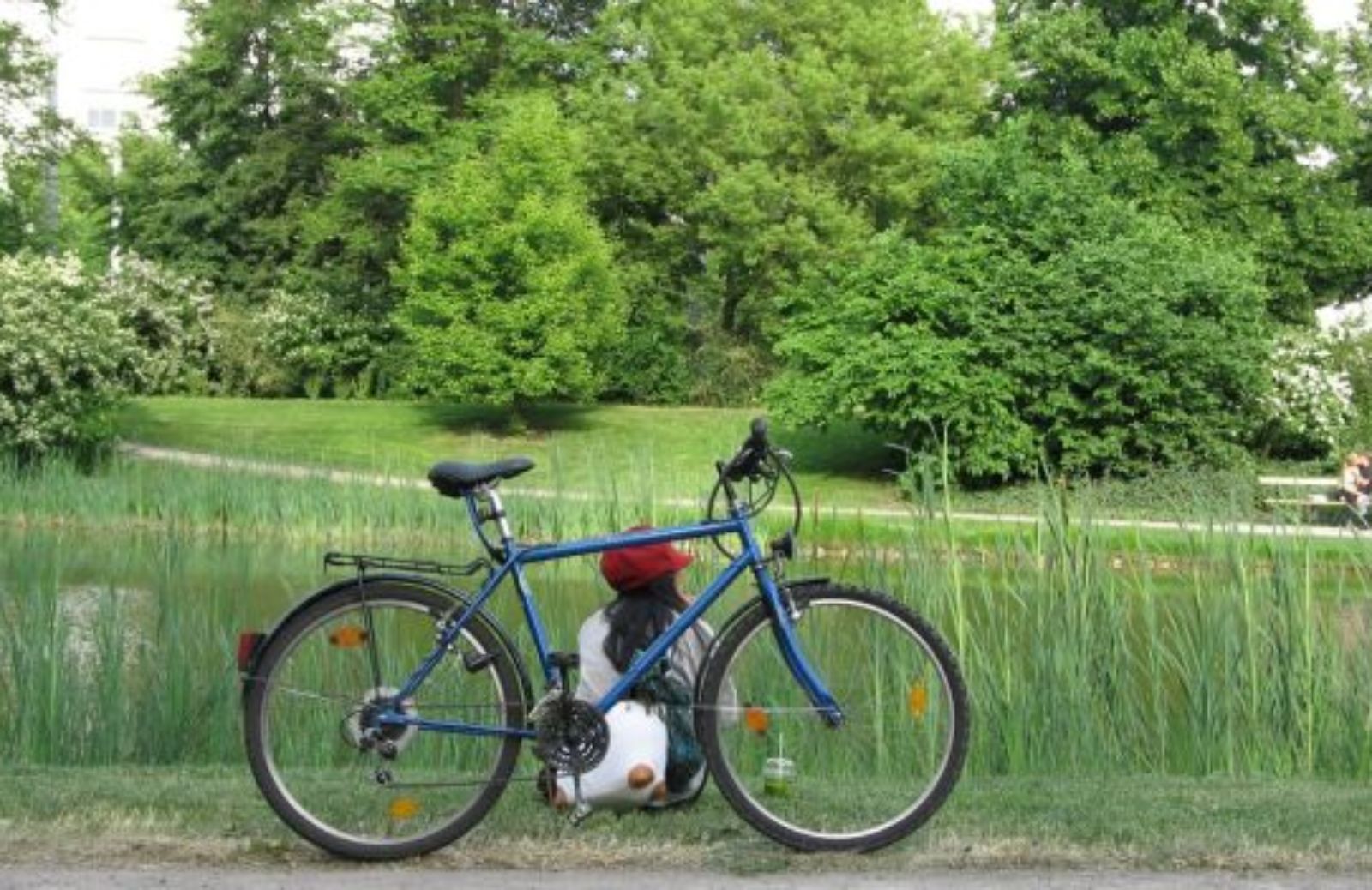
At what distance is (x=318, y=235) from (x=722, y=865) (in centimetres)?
3646

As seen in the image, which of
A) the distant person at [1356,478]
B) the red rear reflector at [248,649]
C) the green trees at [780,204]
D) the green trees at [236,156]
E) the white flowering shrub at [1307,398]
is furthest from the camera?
the green trees at [236,156]

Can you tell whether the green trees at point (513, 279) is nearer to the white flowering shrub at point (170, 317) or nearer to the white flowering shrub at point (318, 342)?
the white flowering shrub at point (318, 342)

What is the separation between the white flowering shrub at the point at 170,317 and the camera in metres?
40.3

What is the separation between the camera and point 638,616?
4875mm

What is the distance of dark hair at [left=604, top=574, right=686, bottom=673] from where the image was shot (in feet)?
15.9

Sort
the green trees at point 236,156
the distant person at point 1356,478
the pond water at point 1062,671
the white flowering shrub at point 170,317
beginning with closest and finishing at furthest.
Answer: the pond water at point 1062,671, the distant person at point 1356,478, the white flowering shrub at point 170,317, the green trees at point 236,156

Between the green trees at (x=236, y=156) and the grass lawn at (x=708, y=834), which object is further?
the green trees at (x=236, y=156)

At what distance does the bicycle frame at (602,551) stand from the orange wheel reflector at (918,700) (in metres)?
0.31

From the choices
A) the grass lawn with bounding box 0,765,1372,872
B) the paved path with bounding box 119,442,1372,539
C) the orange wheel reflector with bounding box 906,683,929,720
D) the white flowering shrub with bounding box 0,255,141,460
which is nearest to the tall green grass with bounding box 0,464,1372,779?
the paved path with bounding box 119,442,1372,539

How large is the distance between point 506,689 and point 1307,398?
87.1ft

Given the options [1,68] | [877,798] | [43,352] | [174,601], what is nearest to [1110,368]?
[43,352]

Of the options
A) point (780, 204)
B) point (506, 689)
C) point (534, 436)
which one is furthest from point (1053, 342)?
point (506, 689)

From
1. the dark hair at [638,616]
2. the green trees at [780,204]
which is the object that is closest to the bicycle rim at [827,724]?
the dark hair at [638,616]

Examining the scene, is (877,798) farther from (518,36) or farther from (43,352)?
(518,36)
